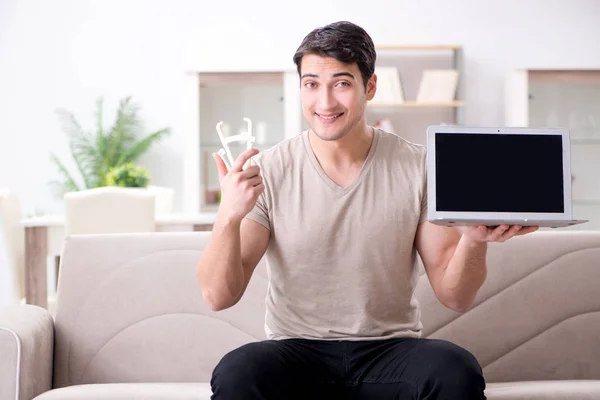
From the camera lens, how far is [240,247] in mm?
1650

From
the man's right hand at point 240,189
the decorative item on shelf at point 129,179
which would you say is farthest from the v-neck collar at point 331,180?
the decorative item on shelf at point 129,179

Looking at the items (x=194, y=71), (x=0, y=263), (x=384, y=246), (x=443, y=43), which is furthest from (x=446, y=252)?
(x=0, y=263)

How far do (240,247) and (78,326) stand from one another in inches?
25.6

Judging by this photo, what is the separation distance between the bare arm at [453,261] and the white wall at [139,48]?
4041 mm

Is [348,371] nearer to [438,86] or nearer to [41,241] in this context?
[41,241]

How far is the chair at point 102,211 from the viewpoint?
3.60m

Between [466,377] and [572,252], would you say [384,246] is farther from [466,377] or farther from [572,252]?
[572,252]

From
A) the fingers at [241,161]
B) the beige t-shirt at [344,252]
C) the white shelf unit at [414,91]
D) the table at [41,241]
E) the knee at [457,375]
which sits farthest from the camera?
the white shelf unit at [414,91]

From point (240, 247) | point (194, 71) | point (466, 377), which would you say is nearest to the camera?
point (466, 377)

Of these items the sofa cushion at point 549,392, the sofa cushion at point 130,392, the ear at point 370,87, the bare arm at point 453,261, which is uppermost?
the ear at point 370,87

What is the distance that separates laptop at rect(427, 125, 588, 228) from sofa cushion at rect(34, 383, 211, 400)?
28.0 inches

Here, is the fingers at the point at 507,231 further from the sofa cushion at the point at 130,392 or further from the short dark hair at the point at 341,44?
the sofa cushion at the point at 130,392

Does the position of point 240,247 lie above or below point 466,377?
above

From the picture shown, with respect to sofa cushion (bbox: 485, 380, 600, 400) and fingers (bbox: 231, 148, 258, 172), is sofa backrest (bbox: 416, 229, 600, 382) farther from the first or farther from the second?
fingers (bbox: 231, 148, 258, 172)
